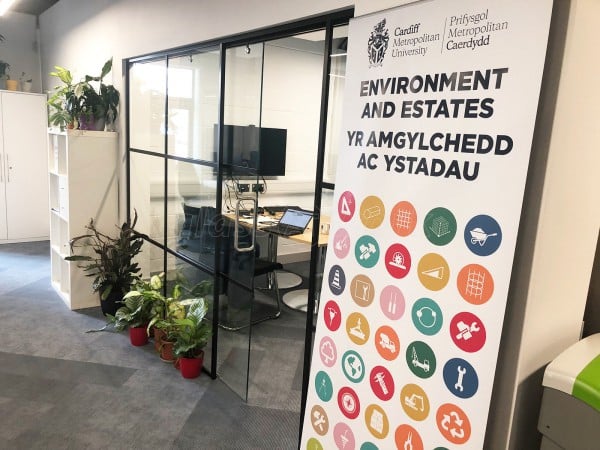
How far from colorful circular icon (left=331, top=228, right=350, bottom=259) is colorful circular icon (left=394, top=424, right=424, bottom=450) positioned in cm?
66

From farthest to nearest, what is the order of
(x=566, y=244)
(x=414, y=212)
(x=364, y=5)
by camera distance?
(x=364, y=5) → (x=414, y=212) → (x=566, y=244)

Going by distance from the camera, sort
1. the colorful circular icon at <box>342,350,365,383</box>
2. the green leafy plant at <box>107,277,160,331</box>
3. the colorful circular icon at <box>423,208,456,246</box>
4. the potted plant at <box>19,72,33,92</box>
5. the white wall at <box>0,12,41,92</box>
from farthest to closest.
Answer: the white wall at <box>0,12,41,92</box> → the potted plant at <box>19,72,33,92</box> → the green leafy plant at <box>107,277,160,331</box> → the colorful circular icon at <box>342,350,365,383</box> → the colorful circular icon at <box>423,208,456,246</box>

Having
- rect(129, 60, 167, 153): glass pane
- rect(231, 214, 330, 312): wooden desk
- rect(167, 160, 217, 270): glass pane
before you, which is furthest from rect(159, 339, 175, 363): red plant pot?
rect(129, 60, 167, 153): glass pane

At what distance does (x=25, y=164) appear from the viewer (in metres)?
6.32

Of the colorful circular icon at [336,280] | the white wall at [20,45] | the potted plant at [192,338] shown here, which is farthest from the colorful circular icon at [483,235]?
the white wall at [20,45]

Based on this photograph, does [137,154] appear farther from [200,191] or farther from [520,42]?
[520,42]

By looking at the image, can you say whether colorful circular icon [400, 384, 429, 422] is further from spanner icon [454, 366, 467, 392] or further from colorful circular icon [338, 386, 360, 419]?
colorful circular icon [338, 386, 360, 419]

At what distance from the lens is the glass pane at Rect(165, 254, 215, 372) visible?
3.34m

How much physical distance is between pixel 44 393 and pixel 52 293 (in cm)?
202

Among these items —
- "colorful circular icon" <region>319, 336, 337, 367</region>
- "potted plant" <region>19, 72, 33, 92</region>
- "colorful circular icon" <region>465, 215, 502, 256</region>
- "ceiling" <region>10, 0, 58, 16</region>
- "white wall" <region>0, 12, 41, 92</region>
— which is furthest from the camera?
"white wall" <region>0, 12, 41, 92</region>

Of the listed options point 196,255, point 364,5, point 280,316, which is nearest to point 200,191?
point 196,255

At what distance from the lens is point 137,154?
4191mm

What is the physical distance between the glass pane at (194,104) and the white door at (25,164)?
372cm

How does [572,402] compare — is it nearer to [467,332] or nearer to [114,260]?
[467,332]
